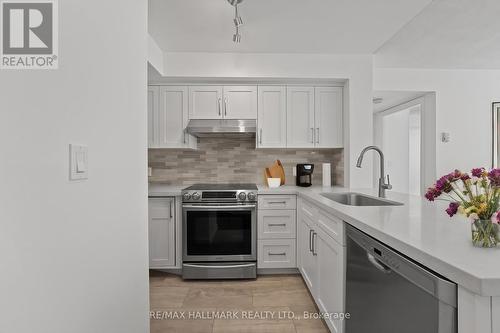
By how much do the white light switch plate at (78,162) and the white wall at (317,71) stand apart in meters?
2.60

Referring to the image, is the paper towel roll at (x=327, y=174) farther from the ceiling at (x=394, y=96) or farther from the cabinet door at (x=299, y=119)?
the ceiling at (x=394, y=96)

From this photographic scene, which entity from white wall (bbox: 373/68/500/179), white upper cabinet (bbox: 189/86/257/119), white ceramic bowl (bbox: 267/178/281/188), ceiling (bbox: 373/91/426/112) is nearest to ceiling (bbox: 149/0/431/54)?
white upper cabinet (bbox: 189/86/257/119)

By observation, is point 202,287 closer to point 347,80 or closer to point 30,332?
point 30,332

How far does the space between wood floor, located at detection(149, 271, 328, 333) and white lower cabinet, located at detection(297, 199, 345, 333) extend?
19 cm

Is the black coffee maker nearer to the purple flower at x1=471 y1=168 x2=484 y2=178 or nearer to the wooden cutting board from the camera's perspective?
the wooden cutting board

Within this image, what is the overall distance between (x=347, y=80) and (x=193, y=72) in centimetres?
177

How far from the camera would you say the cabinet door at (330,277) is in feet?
5.78

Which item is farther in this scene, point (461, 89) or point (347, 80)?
point (461, 89)

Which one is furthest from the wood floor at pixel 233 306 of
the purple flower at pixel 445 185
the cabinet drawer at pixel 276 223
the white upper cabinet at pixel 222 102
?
the white upper cabinet at pixel 222 102

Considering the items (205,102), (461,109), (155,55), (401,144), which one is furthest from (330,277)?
(401,144)

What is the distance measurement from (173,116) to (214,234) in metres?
1.46

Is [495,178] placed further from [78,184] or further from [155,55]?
[155,55]

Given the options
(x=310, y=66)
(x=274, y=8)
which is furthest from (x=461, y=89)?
(x=274, y=8)

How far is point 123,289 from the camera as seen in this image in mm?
1169
